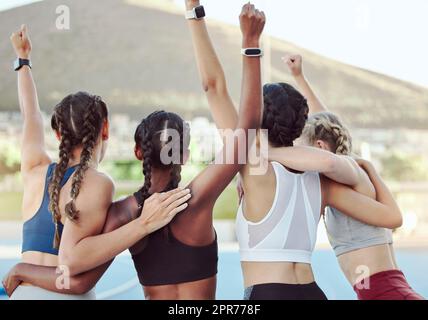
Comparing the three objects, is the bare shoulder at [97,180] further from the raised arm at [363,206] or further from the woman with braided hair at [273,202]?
the raised arm at [363,206]

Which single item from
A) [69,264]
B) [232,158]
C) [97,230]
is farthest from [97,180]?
[232,158]

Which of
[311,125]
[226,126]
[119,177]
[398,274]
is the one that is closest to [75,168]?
[226,126]

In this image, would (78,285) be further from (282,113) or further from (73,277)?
(282,113)

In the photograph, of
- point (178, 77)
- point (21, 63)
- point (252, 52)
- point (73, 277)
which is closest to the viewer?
point (252, 52)

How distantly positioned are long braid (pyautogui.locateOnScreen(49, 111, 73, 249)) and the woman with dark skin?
0.49 feet

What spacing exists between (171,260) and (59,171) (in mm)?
425

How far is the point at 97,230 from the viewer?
6.43 ft

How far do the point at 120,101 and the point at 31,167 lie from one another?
53.5ft

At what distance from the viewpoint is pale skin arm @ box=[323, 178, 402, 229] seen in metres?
2.04

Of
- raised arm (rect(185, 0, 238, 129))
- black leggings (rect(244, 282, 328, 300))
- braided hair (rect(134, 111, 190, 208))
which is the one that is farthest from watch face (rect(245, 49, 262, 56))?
black leggings (rect(244, 282, 328, 300))

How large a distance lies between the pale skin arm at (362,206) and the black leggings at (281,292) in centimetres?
28

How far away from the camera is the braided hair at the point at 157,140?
1.93 meters

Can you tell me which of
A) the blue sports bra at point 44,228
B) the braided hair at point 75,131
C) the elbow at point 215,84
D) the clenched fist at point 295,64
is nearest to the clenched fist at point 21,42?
the braided hair at point 75,131

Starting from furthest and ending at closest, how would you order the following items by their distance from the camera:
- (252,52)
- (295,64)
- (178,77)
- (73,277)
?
(178,77)
(295,64)
(73,277)
(252,52)
